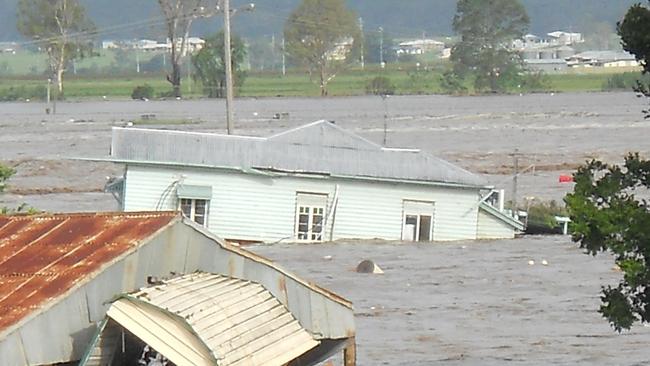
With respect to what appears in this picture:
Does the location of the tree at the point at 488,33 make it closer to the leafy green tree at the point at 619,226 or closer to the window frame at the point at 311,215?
the window frame at the point at 311,215

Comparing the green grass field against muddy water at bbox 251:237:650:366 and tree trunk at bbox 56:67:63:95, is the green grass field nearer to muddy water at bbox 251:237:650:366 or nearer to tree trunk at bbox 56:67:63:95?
tree trunk at bbox 56:67:63:95

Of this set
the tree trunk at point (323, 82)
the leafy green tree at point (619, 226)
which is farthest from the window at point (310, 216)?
the tree trunk at point (323, 82)

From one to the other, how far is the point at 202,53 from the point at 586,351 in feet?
279

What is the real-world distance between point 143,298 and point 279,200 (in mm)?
24418

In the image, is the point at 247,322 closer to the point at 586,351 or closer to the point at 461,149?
the point at 586,351

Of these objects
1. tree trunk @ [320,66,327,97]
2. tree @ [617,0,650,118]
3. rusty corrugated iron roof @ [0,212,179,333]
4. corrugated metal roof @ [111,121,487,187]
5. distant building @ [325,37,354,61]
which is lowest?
tree trunk @ [320,66,327,97]

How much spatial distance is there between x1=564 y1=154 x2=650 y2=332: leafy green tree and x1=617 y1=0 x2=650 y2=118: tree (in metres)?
0.66

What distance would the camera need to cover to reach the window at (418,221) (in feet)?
131

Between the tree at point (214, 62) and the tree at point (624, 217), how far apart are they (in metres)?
85.8

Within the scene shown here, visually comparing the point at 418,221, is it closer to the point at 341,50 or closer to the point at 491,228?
the point at 491,228

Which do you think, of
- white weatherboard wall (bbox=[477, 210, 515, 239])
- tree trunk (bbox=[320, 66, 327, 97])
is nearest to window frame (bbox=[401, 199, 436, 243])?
white weatherboard wall (bbox=[477, 210, 515, 239])

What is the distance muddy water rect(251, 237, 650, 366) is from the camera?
26641 mm

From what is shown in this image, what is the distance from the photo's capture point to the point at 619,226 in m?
14.6

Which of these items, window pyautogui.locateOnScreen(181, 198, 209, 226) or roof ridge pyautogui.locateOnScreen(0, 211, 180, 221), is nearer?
roof ridge pyautogui.locateOnScreen(0, 211, 180, 221)
